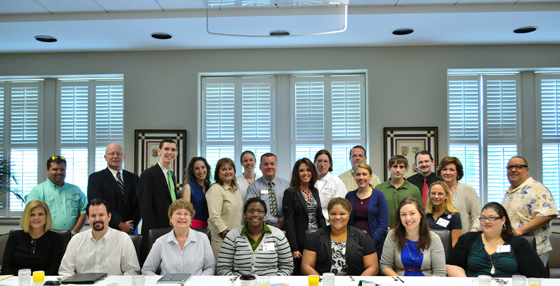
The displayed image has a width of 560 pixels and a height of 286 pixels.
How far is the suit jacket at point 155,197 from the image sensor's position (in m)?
3.73

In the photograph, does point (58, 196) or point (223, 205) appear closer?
point (223, 205)

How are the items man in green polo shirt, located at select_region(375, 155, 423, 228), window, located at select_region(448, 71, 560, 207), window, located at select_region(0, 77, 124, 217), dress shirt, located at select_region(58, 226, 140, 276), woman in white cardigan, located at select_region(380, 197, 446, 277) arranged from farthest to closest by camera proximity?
window, located at select_region(0, 77, 124, 217) < window, located at select_region(448, 71, 560, 207) < man in green polo shirt, located at select_region(375, 155, 423, 228) < dress shirt, located at select_region(58, 226, 140, 276) < woman in white cardigan, located at select_region(380, 197, 446, 277)

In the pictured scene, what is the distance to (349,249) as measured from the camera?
3145 millimetres

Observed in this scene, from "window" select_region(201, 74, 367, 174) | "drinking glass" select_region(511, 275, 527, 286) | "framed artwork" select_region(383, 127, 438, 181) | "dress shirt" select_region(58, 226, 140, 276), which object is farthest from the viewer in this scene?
"window" select_region(201, 74, 367, 174)

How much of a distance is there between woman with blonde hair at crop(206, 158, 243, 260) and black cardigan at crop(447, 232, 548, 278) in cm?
184

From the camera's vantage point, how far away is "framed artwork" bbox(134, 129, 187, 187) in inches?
A: 221

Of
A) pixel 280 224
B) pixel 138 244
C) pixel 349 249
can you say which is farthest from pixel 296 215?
pixel 138 244

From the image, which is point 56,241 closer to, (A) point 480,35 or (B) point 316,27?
(B) point 316,27

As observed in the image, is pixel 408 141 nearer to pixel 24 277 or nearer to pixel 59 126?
pixel 24 277

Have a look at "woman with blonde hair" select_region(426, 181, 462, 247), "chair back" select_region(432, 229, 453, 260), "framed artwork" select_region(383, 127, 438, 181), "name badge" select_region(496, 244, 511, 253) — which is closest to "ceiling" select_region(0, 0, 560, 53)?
A: "framed artwork" select_region(383, 127, 438, 181)

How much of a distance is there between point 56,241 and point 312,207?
2028mm

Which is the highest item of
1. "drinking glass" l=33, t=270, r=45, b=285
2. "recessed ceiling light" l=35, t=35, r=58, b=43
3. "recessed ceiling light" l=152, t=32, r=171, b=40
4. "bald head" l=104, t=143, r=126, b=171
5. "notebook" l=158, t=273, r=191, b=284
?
"recessed ceiling light" l=152, t=32, r=171, b=40

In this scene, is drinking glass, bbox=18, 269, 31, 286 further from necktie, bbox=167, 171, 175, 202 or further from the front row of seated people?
necktie, bbox=167, 171, 175, 202

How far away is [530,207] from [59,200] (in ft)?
13.8
